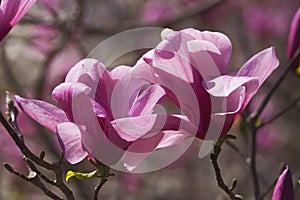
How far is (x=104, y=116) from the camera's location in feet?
3.50

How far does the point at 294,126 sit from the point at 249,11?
27.2 inches

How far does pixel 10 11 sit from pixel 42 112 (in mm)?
178

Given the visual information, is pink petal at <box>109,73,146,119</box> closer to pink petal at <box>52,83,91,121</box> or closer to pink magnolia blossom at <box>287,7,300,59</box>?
pink petal at <box>52,83,91,121</box>

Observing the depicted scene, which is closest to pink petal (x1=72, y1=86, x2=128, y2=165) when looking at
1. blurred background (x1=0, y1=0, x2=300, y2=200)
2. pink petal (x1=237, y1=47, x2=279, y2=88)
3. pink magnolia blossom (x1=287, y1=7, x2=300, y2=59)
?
pink petal (x1=237, y1=47, x2=279, y2=88)

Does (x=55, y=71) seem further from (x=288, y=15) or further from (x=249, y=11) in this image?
(x=288, y=15)

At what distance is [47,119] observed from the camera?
110cm

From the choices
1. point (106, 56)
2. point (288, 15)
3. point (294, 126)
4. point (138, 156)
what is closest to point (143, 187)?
point (106, 56)

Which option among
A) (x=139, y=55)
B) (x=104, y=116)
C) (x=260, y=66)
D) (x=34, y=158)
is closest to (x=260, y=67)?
(x=260, y=66)

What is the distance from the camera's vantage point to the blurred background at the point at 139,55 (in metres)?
2.79

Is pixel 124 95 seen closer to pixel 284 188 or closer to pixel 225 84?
pixel 225 84

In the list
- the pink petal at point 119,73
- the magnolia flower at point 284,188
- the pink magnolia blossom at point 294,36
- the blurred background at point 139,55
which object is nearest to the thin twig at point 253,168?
the pink magnolia blossom at point 294,36

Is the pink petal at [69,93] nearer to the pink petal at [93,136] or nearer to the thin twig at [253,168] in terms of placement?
the pink petal at [93,136]

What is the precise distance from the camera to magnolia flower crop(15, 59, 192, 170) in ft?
3.48

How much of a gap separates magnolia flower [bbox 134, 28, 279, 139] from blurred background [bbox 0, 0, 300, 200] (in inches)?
54.7
